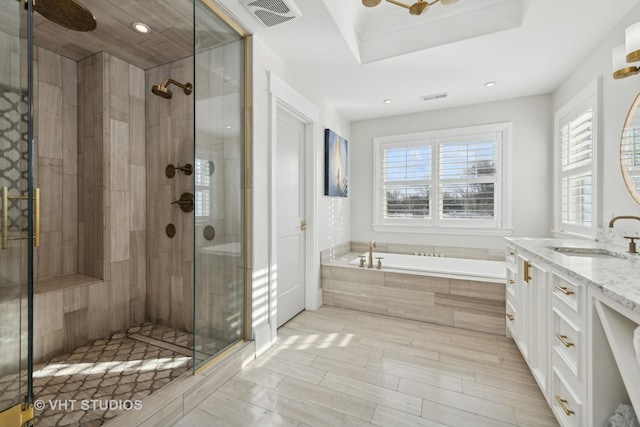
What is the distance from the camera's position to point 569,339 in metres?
1.31

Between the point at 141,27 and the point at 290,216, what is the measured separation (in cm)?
190

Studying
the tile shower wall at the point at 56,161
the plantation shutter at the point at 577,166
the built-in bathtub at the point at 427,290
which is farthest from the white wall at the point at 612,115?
the tile shower wall at the point at 56,161

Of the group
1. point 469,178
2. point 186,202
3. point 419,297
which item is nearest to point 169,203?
point 186,202

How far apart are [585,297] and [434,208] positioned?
2711 mm

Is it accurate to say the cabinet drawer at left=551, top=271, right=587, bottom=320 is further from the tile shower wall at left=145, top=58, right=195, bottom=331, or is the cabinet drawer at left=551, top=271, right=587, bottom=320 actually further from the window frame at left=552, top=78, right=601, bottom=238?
the tile shower wall at left=145, top=58, right=195, bottom=331

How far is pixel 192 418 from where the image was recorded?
1.57 m

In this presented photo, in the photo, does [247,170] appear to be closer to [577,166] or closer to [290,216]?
[290,216]

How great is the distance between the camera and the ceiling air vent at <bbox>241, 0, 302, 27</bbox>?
1822 mm

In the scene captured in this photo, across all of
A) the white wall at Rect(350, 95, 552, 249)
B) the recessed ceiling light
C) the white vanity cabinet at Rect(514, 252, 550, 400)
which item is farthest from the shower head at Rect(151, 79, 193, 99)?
the white vanity cabinet at Rect(514, 252, 550, 400)

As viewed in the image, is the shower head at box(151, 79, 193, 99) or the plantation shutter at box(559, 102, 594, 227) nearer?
the shower head at box(151, 79, 193, 99)

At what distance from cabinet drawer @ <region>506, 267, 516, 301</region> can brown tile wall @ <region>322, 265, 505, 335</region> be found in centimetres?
19

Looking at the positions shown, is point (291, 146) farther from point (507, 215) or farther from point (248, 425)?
Result: point (507, 215)

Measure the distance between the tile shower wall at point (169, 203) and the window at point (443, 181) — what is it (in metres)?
2.54

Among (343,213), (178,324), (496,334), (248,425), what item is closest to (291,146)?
(343,213)
